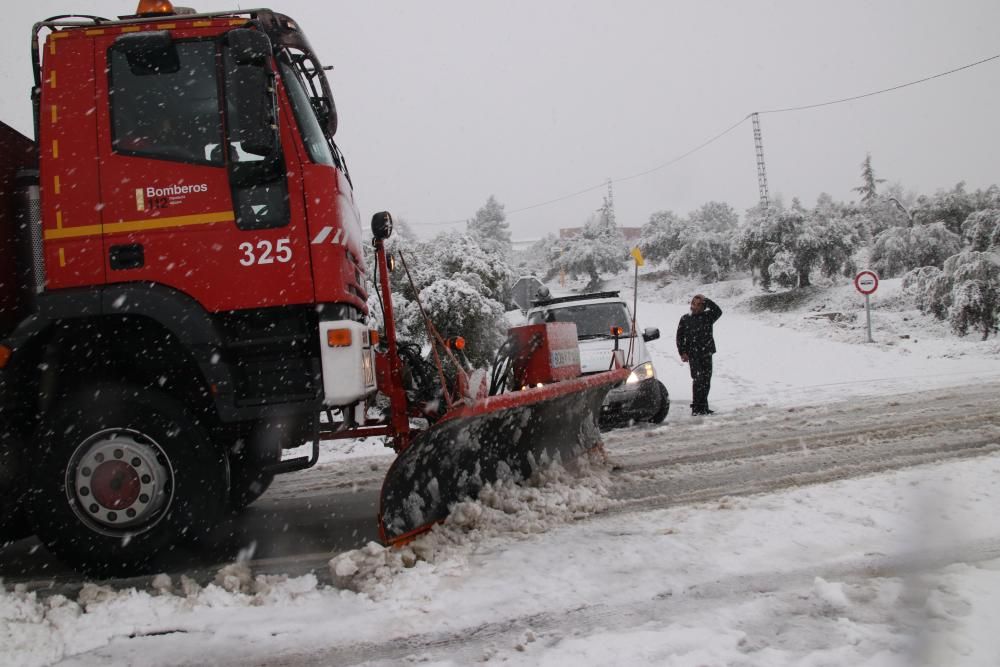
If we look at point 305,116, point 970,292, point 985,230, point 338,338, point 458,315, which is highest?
point 985,230

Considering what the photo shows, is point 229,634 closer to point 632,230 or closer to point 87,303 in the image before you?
point 87,303

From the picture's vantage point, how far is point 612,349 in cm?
855

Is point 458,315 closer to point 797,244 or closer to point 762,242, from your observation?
point 762,242

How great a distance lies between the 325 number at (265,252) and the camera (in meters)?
3.73

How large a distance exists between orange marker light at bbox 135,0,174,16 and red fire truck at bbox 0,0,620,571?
0.22 meters

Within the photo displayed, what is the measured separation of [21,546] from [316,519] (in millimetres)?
2033

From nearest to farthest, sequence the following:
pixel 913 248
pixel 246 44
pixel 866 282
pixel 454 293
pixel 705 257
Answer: pixel 246 44
pixel 454 293
pixel 866 282
pixel 913 248
pixel 705 257

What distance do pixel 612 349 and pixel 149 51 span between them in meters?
6.06

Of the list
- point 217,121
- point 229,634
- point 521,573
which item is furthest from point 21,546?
point 521,573

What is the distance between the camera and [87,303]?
3.58m

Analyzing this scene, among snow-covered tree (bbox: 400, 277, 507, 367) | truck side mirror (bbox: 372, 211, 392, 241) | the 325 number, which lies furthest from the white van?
the 325 number

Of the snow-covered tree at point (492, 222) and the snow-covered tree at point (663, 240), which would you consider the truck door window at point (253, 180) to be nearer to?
the snow-covered tree at point (663, 240)

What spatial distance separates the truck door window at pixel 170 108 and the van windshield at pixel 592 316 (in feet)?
19.4

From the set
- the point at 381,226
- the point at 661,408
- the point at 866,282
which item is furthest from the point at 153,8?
the point at 866,282
